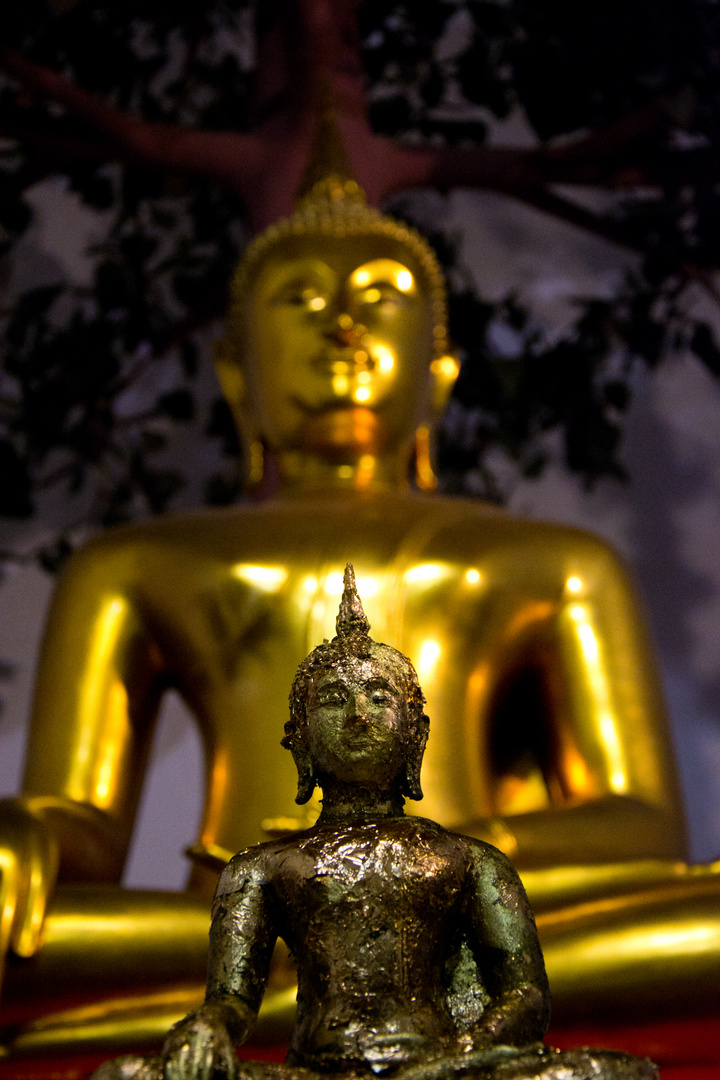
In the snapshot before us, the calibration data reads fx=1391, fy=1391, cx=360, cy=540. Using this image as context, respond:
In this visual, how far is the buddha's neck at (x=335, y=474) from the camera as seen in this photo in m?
2.44

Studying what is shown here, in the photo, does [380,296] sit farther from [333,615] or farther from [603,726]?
[603,726]

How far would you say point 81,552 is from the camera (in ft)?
7.70

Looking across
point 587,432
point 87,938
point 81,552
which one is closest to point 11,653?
point 81,552

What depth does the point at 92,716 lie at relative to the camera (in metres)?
2.17

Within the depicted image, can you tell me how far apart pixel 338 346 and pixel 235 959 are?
57.2 inches

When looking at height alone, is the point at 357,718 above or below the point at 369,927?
above

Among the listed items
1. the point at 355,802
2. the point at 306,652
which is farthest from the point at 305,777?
the point at 306,652

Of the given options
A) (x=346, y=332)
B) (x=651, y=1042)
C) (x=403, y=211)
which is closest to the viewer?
(x=651, y=1042)

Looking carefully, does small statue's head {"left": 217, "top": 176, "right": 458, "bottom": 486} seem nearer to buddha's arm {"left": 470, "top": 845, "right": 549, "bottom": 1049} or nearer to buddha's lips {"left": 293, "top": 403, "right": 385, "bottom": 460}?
buddha's lips {"left": 293, "top": 403, "right": 385, "bottom": 460}

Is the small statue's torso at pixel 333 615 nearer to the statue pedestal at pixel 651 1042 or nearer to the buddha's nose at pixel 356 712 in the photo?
the statue pedestal at pixel 651 1042

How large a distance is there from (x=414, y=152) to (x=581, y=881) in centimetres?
176

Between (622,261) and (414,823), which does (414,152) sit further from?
(414,823)

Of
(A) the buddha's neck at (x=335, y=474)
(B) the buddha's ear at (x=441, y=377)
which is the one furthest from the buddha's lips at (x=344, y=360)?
(B) the buddha's ear at (x=441, y=377)

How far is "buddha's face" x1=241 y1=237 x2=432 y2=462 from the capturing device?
93.7 inches
